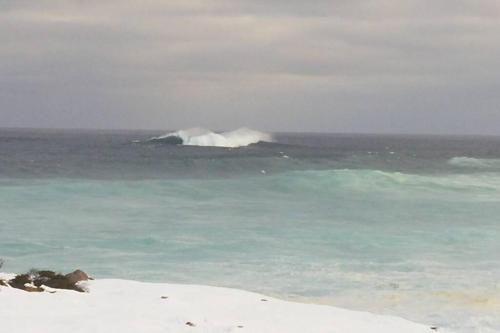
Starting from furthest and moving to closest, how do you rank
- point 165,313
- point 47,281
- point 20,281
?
point 47,281 → point 20,281 → point 165,313

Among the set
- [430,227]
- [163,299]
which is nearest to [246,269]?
[163,299]

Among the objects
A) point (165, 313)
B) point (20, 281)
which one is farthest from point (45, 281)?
point (165, 313)

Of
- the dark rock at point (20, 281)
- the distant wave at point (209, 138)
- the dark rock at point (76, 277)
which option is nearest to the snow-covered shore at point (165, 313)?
the dark rock at point (76, 277)

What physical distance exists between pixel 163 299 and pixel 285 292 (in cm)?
343

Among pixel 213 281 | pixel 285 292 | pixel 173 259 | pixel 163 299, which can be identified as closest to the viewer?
pixel 163 299

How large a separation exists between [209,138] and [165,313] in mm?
92917

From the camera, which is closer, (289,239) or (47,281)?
(47,281)

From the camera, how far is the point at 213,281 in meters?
12.7

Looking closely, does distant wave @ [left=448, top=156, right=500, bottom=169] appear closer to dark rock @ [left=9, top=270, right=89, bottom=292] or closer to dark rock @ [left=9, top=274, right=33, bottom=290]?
dark rock @ [left=9, top=270, right=89, bottom=292]

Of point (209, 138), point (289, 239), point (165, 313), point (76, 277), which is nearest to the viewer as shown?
point (165, 313)

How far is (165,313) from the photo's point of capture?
7.82 meters

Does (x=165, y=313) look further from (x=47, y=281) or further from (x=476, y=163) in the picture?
(x=476, y=163)

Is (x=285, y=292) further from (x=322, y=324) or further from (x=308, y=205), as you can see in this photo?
(x=308, y=205)

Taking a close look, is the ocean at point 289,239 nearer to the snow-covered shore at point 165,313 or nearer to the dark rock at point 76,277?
the snow-covered shore at point 165,313
